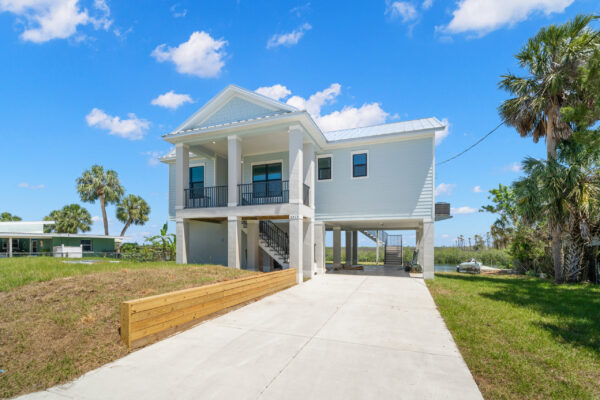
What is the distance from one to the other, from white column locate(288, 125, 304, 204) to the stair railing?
3.55 metres

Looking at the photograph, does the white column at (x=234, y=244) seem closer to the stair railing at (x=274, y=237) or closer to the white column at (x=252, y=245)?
the stair railing at (x=274, y=237)

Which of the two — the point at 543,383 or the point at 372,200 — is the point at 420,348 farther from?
the point at 372,200

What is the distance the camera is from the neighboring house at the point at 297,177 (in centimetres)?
1169

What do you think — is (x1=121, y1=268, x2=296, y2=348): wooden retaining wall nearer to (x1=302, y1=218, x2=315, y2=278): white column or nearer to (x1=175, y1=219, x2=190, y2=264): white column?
(x1=302, y1=218, x2=315, y2=278): white column

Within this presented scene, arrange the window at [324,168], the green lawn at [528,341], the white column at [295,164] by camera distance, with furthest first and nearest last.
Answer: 1. the window at [324,168]
2. the white column at [295,164]
3. the green lawn at [528,341]

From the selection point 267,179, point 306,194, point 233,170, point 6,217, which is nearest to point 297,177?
point 306,194

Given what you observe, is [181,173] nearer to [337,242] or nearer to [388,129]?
[388,129]

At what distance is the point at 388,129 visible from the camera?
1410 centimetres

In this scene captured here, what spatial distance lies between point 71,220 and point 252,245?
2455cm

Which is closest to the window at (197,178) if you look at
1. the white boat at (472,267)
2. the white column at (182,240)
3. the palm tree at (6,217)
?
the white column at (182,240)

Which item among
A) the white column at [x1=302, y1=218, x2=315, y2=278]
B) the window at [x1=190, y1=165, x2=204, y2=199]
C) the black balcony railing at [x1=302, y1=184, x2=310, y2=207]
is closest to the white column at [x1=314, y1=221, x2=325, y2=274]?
the white column at [x1=302, y1=218, x2=315, y2=278]

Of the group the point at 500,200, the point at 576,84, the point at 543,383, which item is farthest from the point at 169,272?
the point at 500,200

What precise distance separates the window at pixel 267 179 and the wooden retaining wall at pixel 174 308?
705 centimetres

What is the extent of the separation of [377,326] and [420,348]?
3.99 ft
